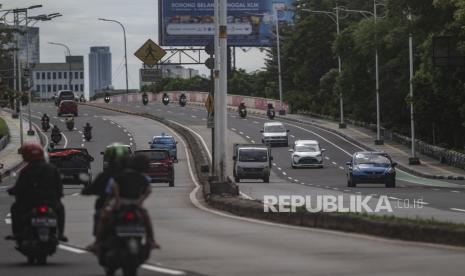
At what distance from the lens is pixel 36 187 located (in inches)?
595

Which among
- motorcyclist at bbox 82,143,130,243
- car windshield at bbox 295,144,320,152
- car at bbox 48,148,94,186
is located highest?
motorcyclist at bbox 82,143,130,243

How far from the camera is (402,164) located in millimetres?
70500


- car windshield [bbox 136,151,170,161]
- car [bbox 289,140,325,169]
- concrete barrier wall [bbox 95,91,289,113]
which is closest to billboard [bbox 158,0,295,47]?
concrete barrier wall [bbox 95,91,289,113]

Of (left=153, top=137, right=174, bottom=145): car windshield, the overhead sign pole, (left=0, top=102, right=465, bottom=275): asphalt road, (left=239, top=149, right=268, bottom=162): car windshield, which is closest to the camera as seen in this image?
(left=0, top=102, right=465, bottom=275): asphalt road

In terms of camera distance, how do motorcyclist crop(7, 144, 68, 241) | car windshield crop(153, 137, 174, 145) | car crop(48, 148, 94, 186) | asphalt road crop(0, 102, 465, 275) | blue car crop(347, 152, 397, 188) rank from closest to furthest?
asphalt road crop(0, 102, 465, 275)
motorcyclist crop(7, 144, 68, 241)
car crop(48, 148, 94, 186)
blue car crop(347, 152, 397, 188)
car windshield crop(153, 137, 174, 145)

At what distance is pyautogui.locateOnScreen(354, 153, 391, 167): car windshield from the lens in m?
49.2

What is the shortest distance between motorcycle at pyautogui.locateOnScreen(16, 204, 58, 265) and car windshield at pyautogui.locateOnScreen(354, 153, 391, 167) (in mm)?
34774

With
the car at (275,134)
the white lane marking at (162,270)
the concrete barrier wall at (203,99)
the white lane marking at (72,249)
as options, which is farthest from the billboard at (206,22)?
the white lane marking at (162,270)

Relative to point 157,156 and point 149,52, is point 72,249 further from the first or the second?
point 149,52

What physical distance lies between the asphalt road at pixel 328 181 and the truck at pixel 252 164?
64cm

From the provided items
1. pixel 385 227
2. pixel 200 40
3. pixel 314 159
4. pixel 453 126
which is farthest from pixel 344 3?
pixel 385 227

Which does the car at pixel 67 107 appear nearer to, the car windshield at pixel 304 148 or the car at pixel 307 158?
the car windshield at pixel 304 148

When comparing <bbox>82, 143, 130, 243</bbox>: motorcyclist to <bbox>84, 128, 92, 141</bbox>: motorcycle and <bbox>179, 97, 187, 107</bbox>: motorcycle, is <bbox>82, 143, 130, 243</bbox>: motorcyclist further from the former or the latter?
<bbox>179, 97, 187, 107</bbox>: motorcycle

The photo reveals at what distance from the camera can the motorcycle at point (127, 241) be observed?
12398 millimetres
